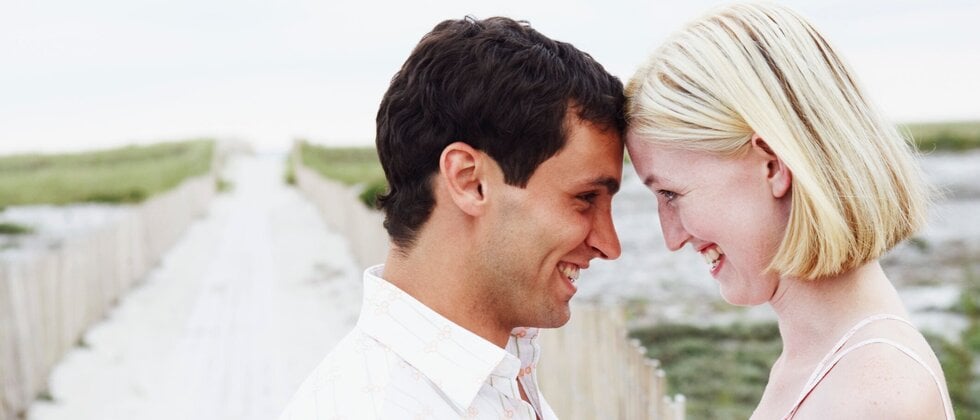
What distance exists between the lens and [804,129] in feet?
7.17

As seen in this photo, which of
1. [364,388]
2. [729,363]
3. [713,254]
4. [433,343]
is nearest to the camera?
[364,388]

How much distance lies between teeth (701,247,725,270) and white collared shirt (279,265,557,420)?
0.52m

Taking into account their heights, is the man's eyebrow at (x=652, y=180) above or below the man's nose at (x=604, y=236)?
above

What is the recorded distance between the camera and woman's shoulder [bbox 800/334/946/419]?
1.98 m

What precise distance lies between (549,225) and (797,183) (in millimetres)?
554

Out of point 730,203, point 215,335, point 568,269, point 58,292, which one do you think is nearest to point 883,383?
point 730,203

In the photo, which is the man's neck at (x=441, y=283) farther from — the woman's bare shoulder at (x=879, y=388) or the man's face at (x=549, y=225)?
the woman's bare shoulder at (x=879, y=388)

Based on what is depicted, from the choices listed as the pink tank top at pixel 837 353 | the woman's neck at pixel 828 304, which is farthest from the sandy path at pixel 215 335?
the pink tank top at pixel 837 353

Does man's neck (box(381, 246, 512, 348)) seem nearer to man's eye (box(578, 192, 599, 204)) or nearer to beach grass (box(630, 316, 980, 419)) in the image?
man's eye (box(578, 192, 599, 204))

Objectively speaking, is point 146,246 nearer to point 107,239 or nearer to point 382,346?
point 107,239

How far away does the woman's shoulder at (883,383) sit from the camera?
1979 millimetres

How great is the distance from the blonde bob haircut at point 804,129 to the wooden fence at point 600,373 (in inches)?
51.7

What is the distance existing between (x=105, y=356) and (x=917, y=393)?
32.7ft

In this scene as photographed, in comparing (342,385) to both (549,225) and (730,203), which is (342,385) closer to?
(549,225)
